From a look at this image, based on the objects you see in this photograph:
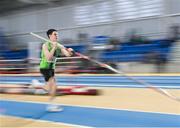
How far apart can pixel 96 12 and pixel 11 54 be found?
17.3 ft

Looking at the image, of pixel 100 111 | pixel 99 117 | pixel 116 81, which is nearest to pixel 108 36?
pixel 116 81

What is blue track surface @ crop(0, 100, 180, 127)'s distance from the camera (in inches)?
246

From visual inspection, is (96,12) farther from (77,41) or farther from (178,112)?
(178,112)

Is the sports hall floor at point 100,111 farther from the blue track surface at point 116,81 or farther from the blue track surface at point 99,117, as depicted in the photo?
the blue track surface at point 116,81

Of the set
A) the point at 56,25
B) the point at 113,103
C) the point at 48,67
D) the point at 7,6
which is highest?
the point at 7,6

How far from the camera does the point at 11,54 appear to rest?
2100 centimetres

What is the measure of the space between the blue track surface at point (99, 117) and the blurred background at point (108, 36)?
548 cm

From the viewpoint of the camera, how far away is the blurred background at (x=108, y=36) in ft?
46.2

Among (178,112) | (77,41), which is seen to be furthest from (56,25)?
(178,112)

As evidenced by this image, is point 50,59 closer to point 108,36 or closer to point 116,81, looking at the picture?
point 116,81

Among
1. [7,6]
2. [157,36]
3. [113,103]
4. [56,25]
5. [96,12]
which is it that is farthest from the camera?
[7,6]

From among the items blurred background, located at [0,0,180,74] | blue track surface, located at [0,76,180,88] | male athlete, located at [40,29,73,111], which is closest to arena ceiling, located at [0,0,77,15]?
blurred background, located at [0,0,180,74]

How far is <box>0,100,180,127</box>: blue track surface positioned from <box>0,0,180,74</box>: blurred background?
5.48m

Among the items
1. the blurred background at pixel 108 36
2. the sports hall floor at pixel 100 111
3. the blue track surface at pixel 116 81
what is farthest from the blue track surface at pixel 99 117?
the blurred background at pixel 108 36
